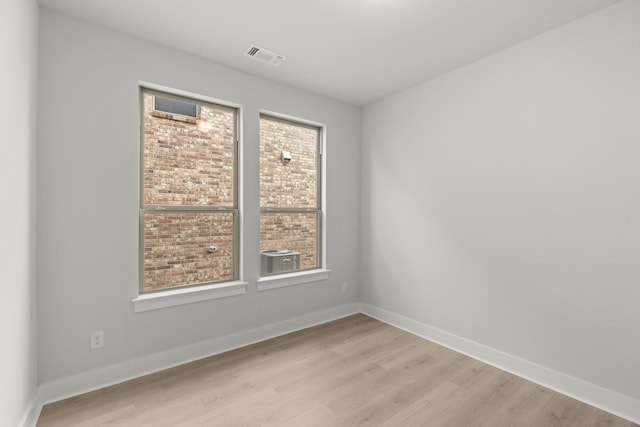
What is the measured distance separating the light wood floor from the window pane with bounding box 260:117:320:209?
1.64m

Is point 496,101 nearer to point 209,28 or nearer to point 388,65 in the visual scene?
point 388,65

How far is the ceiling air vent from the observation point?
2617 mm

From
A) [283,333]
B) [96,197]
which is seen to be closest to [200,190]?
[96,197]

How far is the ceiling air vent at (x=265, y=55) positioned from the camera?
8.59 feet

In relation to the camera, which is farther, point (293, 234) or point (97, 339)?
point (293, 234)

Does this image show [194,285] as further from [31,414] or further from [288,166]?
[288,166]

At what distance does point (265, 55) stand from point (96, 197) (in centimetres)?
185

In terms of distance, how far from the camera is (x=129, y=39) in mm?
2422

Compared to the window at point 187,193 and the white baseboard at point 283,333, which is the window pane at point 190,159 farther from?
the white baseboard at point 283,333

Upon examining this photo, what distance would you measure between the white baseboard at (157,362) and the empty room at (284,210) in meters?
0.02

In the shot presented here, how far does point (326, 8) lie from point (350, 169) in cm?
209

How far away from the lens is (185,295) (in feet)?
8.68

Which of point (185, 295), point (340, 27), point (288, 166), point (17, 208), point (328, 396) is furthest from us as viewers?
point (288, 166)

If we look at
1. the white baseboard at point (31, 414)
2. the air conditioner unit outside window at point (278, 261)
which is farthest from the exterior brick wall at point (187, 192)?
the white baseboard at point (31, 414)
